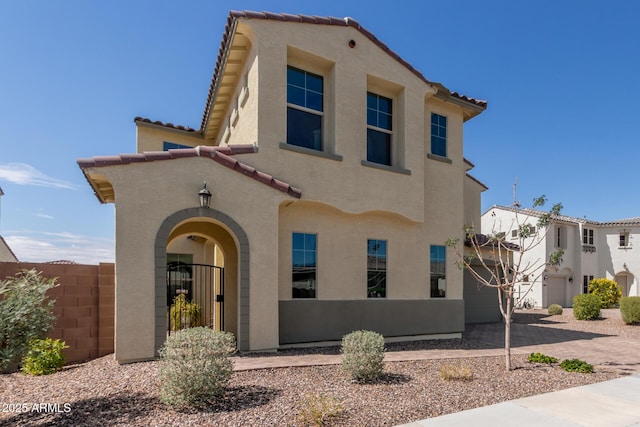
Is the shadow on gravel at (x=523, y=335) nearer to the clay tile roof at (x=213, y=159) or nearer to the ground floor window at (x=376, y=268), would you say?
the ground floor window at (x=376, y=268)

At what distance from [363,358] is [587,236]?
3194 cm

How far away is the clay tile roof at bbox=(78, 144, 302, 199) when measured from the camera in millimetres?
7859

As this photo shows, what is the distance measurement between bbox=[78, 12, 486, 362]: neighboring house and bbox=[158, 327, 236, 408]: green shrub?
258 centimetres

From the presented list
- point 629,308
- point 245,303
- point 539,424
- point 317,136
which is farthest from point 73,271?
point 629,308

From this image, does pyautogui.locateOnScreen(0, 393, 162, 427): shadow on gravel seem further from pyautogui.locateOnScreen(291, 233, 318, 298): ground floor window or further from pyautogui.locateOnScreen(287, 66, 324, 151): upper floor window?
pyautogui.locateOnScreen(287, 66, 324, 151): upper floor window

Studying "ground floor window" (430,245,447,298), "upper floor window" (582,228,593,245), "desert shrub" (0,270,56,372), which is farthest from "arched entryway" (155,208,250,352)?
"upper floor window" (582,228,593,245)

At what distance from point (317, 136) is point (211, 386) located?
7.44 m

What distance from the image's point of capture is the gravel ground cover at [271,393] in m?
5.17

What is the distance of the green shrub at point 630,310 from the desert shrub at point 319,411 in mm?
18673

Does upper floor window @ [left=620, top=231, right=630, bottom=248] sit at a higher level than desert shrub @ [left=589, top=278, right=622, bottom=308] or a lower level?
higher

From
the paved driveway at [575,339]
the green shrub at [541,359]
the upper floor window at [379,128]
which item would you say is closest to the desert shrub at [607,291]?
the paved driveway at [575,339]

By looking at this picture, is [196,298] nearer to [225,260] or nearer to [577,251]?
[225,260]

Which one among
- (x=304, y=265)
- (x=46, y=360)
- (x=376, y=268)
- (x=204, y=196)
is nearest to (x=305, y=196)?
(x=304, y=265)

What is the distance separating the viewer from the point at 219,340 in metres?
6.02
